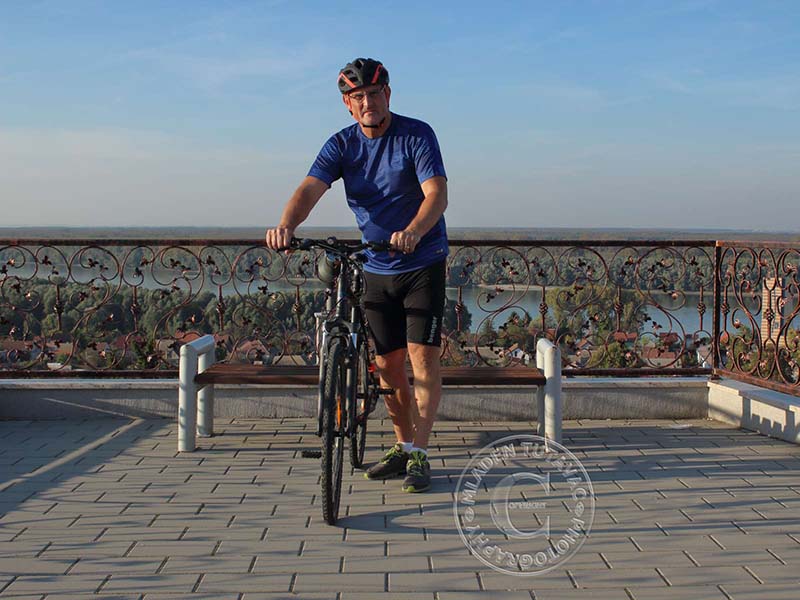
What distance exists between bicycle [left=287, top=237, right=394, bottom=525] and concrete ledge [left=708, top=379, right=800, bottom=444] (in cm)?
281

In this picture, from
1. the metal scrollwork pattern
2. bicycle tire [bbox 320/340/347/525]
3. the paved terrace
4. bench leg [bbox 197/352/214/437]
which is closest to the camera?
the paved terrace

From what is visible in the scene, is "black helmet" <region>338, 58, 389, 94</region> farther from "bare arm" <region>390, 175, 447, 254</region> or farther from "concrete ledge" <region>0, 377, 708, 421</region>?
"concrete ledge" <region>0, 377, 708, 421</region>

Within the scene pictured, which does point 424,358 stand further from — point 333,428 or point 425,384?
point 333,428

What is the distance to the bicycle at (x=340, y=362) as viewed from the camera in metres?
4.13

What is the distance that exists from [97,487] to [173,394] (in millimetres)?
1876

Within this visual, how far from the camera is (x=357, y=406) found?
466cm

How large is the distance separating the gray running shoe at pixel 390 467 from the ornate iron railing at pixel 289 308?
2.00 meters

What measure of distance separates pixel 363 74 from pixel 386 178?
0.53m

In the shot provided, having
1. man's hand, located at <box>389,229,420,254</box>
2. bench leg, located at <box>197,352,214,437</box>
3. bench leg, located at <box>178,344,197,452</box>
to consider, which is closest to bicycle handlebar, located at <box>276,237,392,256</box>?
man's hand, located at <box>389,229,420,254</box>

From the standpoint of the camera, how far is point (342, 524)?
420cm

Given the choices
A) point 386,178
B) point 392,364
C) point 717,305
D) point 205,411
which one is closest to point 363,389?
point 392,364

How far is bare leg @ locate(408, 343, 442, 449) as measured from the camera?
15.9 feet

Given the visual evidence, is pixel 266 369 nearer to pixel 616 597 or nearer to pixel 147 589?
pixel 147 589

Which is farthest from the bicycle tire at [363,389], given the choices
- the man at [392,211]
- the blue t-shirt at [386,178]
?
the blue t-shirt at [386,178]
